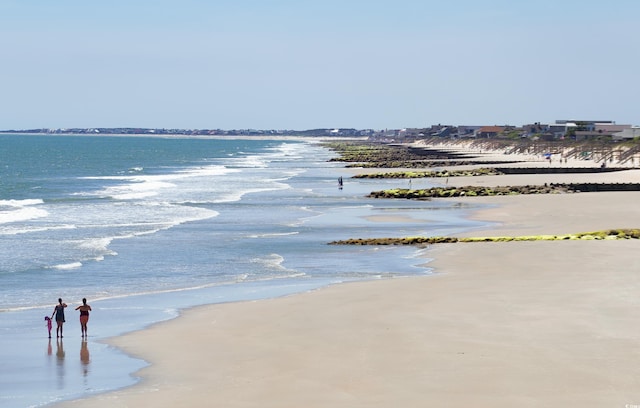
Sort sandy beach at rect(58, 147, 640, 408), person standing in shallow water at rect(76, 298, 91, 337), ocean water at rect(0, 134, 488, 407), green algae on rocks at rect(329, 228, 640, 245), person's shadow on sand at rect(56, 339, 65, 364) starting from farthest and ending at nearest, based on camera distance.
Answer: green algae on rocks at rect(329, 228, 640, 245) → person standing in shallow water at rect(76, 298, 91, 337) → ocean water at rect(0, 134, 488, 407) → person's shadow on sand at rect(56, 339, 65, 364) → sandy beach at rect(58, 147, 640, 408)

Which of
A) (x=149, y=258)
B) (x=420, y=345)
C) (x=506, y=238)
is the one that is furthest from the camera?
(x=506, y=238)

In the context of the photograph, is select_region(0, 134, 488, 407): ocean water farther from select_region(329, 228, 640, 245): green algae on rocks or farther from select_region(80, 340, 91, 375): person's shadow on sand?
select_region(329, 228, 640, 245): green algae on rocks

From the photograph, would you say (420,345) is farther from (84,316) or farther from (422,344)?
(84,316)

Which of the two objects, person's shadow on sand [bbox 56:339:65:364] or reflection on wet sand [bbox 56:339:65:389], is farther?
person's shadow on sand [bbox 56:339:65:364]

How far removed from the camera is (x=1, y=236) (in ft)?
141

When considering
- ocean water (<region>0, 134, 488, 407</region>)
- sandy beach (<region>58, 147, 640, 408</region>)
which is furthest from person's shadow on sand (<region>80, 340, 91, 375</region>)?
sandy beach (<region>58, 147, 640, 408</region>)

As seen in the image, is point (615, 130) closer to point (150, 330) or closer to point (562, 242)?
point (562, 242)

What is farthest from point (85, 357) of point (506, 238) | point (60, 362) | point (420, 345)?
point (506, 238)

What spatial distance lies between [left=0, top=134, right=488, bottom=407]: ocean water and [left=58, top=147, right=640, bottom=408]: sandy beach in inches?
49.7

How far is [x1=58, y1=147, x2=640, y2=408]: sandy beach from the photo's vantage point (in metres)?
16.6

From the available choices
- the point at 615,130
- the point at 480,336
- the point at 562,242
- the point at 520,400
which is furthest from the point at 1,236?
the point at 615,130

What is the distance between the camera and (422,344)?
66.4 feet

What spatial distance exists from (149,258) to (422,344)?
1788 cm

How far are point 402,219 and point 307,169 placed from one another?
215 feet
